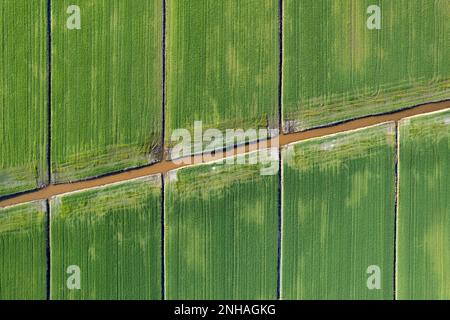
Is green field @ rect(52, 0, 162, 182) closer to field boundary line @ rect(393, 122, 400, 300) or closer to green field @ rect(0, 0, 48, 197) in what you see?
green field @ rect(0, 0, 48, 197)

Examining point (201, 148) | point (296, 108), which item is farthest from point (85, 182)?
point (296, 108)

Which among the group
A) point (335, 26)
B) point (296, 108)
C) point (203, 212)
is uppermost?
point (335, 26)

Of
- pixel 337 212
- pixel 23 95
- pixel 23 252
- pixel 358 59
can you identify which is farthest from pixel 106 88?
pixel 337 212

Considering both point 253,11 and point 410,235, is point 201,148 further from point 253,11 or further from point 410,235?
point 410,235

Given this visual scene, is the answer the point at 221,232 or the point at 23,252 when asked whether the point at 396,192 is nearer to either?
the point at 221,232

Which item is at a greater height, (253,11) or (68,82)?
(253,11)
